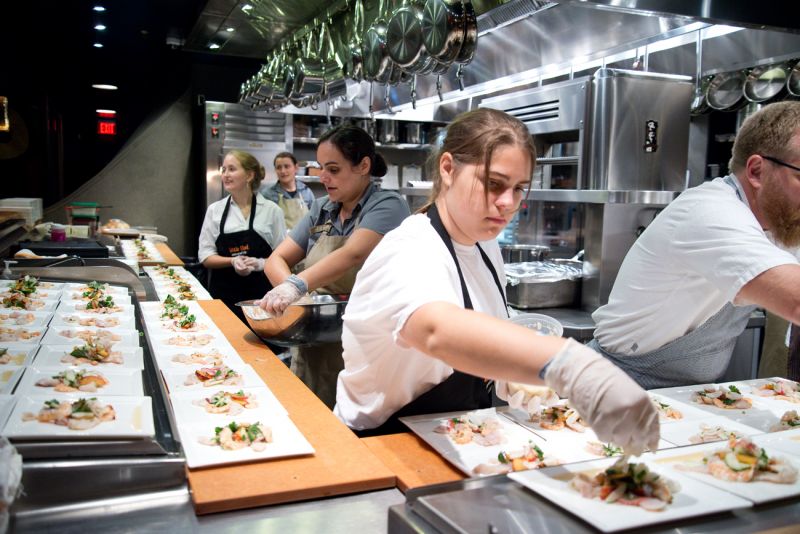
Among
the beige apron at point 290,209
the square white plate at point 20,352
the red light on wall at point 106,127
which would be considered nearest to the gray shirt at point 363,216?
the square white plate at point 20,352

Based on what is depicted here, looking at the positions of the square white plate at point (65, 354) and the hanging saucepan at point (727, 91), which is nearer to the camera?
the square white plate at point (65, 354)

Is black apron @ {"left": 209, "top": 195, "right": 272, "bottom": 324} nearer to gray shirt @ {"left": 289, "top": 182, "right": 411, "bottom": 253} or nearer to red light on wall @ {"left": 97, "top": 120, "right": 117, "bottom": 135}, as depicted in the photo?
gray shirt @ {"left": 289, "top": 182, "right": 411, "bottom": 253}

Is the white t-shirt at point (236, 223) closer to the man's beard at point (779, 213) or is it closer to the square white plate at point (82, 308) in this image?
the square white plate at point (82, 308)

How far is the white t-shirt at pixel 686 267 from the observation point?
179 centimetres

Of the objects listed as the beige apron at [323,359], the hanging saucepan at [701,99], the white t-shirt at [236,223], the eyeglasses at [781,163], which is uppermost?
the hanging saucepan at [701,99]

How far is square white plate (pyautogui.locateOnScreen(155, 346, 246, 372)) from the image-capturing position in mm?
2086

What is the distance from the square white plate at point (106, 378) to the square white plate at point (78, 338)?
0.35 meters

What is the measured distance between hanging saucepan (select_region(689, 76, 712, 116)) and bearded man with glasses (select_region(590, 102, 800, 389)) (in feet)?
9.17

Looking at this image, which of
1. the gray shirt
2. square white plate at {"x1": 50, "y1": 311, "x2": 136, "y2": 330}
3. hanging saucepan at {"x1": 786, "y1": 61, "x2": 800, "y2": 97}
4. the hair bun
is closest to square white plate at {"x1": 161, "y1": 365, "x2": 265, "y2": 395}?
square white plate at {"x1": 50, "y1": 311, "x2": 136, "y2": 330}

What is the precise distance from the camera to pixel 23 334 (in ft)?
7.47

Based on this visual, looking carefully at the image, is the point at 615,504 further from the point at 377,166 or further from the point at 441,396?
the point at 377,166

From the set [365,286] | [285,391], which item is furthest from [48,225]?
[365,286]

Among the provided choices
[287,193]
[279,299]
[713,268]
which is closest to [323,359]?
[279,299]

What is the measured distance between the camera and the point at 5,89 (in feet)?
25.1
